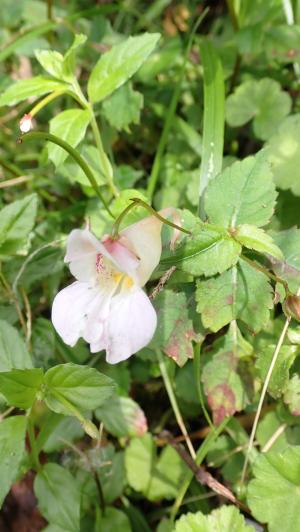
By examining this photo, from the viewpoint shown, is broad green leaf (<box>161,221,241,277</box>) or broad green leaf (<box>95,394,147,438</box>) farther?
broad green leaf (<box>95,394,147,438</box>)

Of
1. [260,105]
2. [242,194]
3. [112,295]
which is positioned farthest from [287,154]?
[112,295]

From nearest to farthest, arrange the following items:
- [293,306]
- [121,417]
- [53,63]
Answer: [293,306] < [53,63] < [121,417]

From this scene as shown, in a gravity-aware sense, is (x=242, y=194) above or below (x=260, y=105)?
above

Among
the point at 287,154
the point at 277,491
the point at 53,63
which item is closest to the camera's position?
the point at 277,491

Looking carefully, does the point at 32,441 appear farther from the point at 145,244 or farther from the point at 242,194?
the point at 242,194

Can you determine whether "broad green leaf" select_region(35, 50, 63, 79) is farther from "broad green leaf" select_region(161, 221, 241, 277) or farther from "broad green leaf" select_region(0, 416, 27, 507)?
"broad green leaf" select_region(0, 416, 27, 507)

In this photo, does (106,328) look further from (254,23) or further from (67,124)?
(254,23)

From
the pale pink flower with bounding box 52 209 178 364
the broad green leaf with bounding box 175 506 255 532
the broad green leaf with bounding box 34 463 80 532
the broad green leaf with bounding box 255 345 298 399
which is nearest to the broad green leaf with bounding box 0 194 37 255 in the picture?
the pale pink flower with bounding box 52 209 178 364
